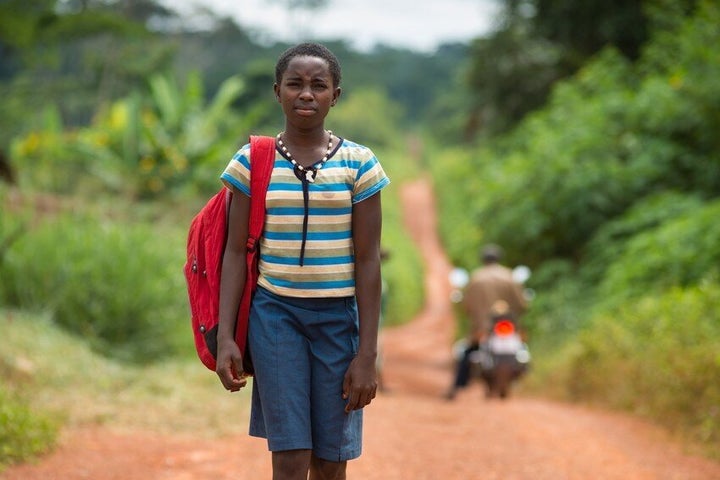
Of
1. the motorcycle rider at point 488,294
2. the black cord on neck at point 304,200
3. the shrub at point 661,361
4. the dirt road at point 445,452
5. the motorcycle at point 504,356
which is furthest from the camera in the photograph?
the motorcycle rider at point 488,294

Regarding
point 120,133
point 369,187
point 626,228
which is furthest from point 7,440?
point 120,133

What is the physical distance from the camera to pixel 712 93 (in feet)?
40.9

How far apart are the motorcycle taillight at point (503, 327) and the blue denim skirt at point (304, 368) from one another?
6.80 metres

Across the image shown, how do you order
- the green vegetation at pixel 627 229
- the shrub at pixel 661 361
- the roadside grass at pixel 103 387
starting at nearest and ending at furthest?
the roadside grass at pixel 103 387, the shrub at pixel 661 361, the green vegetation at pixel 627 229

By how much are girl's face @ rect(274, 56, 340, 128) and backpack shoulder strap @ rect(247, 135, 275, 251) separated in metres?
0.14

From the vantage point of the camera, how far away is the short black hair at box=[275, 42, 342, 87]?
3.21m

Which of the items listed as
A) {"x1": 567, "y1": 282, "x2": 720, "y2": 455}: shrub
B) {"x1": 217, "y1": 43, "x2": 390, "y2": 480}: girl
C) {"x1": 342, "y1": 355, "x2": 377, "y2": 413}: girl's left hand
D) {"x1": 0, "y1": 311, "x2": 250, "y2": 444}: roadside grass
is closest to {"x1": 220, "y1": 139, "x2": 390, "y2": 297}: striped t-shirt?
{"x1": 217, "y1": 43, "x2": 390, "y2": 480}: girl

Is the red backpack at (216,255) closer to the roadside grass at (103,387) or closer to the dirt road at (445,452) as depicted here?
the dirt road at (445,452)

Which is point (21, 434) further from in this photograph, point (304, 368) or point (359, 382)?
point (359, 382)

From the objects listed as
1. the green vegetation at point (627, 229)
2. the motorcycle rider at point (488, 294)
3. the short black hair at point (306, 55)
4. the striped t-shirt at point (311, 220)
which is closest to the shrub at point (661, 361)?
the green vegetation at point (627, 229)

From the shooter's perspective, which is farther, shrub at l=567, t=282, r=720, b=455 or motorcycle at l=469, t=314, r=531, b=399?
motorcycle at l=469, t=314, r=531, b=399

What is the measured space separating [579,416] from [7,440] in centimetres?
487

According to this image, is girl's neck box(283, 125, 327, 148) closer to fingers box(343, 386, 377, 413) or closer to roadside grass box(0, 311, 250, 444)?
fingers box(343, 386, 377, 413)

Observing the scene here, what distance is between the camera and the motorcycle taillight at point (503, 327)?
9938mm
